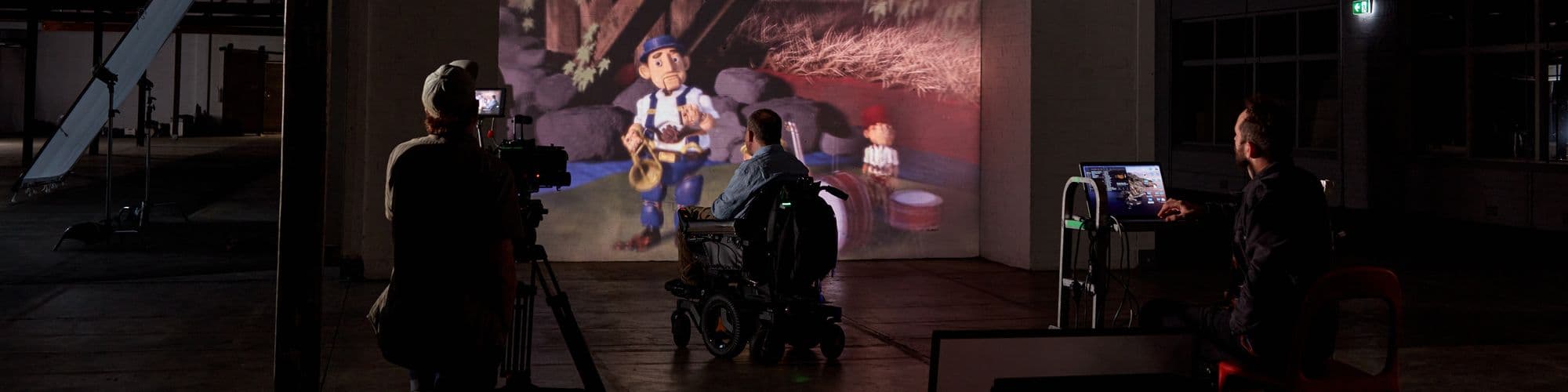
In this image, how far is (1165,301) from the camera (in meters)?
4.66

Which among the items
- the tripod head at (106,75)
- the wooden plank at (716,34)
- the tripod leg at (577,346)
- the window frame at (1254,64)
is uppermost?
the window frame at (1254,64)

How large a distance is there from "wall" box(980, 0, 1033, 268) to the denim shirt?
4.03 meters

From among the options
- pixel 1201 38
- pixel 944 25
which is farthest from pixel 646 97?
pixel 1201 38

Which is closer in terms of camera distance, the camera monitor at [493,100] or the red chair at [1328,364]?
the red chair at [1328,364]

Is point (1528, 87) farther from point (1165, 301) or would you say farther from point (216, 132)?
point (216, 132)

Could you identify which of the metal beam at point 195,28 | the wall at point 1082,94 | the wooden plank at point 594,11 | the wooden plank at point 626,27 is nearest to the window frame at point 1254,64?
the wall at point 1082,94

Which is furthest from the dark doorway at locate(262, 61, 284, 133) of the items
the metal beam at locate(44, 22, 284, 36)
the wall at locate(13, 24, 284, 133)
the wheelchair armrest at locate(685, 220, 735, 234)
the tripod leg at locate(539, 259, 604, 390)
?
the tripod leg at locate(539, 259, 604, 390)

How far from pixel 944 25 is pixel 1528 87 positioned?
28.2 feet

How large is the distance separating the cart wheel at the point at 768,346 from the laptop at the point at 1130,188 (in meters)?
1.46

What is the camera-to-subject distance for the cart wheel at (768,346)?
19.8 feet

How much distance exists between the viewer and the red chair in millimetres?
3740

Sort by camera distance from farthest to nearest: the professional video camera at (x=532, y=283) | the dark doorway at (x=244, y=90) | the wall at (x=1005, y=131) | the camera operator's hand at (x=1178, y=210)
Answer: the dark doorway at (x=244, y=90) → the wall at (x=1005, y=131) → the camera operator's hand at (x=1178, y=210) → the professional video camera at (x=532, y=283)

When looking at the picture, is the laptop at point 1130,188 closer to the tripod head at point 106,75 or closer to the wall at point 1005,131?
the wall at point 1005,131

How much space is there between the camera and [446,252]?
10.8 feet
